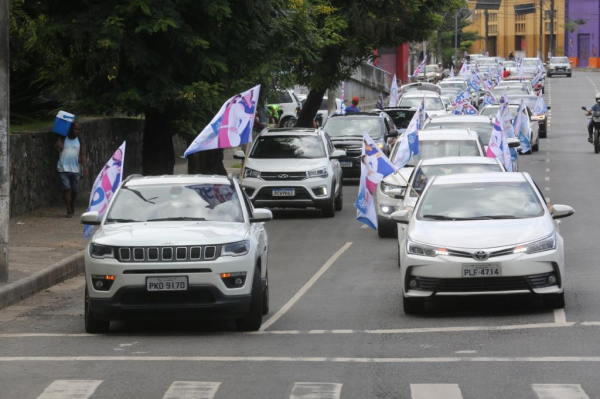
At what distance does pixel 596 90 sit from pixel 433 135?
209 feet

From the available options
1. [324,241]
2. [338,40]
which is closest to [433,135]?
[324,241]

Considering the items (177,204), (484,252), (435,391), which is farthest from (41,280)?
(435,391)

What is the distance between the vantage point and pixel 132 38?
74.9 ft

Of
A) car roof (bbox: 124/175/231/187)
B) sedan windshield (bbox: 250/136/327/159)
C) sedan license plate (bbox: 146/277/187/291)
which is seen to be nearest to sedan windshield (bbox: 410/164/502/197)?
car roof (bbox: 124/175/231/187)

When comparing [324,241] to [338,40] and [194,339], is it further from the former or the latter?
[338,40]

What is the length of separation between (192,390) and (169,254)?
257cm

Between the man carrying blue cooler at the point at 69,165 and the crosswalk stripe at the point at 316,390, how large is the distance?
14.0m

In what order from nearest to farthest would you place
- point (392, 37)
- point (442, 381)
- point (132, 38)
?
point (442, 381), point (132, 38), point (392, 37)

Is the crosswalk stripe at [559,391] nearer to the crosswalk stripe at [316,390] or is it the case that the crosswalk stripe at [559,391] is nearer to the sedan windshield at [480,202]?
the crosswalk stripe at [316,390]

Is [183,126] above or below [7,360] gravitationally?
above

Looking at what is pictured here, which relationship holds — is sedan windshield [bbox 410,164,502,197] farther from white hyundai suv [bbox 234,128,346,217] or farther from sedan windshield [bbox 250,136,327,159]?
sedan windshield [bbox 250,136,327,159]

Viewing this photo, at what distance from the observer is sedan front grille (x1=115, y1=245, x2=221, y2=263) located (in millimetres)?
11531

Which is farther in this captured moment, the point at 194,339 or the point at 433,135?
the point at 433,135

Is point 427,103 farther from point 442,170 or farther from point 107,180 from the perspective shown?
point 107,180
